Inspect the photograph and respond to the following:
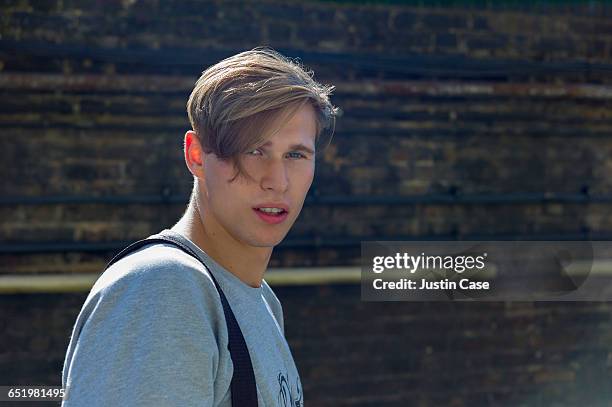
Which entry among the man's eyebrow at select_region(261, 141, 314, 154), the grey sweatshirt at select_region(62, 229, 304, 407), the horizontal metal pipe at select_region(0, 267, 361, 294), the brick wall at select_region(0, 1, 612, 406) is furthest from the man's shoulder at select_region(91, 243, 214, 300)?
the brick wall at select_region(0, 1, 612, 406)

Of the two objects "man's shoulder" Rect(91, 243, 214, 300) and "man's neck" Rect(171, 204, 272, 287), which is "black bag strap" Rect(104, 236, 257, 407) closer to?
"man's shoulder" Rect(91, 243, 214, 300)

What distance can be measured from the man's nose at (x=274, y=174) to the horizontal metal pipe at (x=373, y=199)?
3932mm

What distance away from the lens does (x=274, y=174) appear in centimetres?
152

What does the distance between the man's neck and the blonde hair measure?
5.2 inches

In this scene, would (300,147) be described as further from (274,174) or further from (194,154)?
(194,154)

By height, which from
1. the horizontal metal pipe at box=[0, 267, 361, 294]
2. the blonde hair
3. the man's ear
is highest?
the blonde hair

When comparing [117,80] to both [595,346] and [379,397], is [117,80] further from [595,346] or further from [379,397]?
[595,346]

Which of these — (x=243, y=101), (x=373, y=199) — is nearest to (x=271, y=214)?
(x=243, y=101)

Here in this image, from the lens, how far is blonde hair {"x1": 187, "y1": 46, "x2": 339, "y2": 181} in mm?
1425

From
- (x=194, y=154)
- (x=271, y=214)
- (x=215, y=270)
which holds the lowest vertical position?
(x=215, y=270)

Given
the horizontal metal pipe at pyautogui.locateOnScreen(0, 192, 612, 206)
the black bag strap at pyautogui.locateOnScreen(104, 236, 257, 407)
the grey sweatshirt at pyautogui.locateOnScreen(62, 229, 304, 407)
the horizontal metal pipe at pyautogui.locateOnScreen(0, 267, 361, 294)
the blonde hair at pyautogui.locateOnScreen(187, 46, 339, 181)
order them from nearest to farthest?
1. the grey sweatshirt at pyautogui.locateOnScreen(62, 229, 304, 407)
2. the black bag strap at pyautogui.locateOnScreen(104, 236, 257, 407)
3. the blonde hair at pyautogui.locateOnScreen(187, 46, 339, 181)
4. the horizontal metal pipe at pyautogui.locateOnScreen(0, 267, 361, 294)
5. the horizontal metal pipe at pyautogui.locateOnScreen(0, 192, 612, 206)

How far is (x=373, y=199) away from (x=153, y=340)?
4677 mm

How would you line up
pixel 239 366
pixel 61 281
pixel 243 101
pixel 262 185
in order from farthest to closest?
1. pixel 61 281
2. pixel 262 185
3. pixel 243 101
4. pixel 239 366

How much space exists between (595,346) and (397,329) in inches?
71.5
